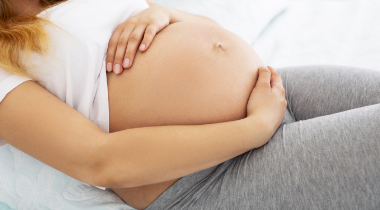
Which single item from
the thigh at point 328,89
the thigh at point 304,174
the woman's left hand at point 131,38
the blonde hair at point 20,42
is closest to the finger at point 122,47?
the woman's left hand at point 131,38

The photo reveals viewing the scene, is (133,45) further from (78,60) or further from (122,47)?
(78,60)

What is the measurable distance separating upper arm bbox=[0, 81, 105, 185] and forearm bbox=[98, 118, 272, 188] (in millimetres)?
41

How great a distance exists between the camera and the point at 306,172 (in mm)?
590

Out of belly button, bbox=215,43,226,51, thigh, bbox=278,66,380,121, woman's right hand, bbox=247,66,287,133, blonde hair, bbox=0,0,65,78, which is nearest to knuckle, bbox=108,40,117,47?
blonde hair, bbox=0,0,65,78

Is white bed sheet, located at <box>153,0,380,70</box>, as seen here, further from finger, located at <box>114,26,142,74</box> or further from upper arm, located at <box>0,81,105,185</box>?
upper arm, located at <box>0,81,105,185</box>

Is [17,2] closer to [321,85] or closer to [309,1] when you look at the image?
[321,85]

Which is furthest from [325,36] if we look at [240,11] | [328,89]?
[328,89]

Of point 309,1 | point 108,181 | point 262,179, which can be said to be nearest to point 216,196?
point 262,179

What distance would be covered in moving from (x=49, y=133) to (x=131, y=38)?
1.11 ft

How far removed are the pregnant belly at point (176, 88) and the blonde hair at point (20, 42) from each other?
19 cm

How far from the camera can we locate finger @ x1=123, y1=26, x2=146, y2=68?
0.72m

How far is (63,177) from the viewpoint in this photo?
29.0 inches

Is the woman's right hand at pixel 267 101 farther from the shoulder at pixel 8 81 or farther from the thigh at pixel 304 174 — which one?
the shoulder at pixel 8 81

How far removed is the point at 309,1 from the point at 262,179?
4.47 ft
